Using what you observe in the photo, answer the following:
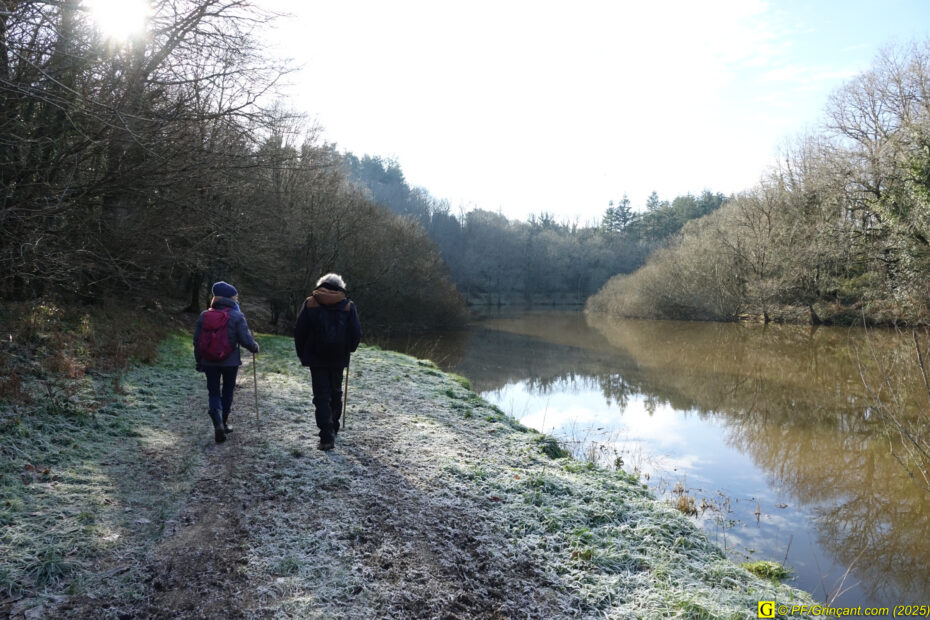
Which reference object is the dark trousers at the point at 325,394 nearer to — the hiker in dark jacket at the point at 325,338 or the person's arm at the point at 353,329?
the hiker in dark jacket at the point at 325,338

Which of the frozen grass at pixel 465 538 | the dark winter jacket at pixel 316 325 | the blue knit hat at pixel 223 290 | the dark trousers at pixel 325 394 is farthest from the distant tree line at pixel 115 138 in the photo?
the frozen grass at pixel 465 538

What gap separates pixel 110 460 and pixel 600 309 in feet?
171

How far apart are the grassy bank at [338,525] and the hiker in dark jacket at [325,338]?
1.79ft

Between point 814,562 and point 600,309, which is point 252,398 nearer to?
point 814,562

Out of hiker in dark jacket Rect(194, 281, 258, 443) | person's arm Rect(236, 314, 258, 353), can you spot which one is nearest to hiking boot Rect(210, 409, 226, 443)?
hiker in dark jacket Rect(194, 281, 258, 443)

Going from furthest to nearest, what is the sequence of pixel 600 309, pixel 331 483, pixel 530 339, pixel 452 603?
pixel 600 309, pixel 530 339, pixel 331 483, pixel 452 603

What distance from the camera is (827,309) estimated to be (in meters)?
33.9

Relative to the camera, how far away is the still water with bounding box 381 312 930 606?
249 inches

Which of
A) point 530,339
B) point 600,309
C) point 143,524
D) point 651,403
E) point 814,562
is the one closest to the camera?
point 143,524

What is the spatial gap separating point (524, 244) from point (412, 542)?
74.3 meters

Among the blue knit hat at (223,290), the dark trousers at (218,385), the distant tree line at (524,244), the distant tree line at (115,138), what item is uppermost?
the distant tree line at (524,244)

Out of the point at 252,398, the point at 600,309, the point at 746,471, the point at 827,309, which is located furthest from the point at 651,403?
the point at 600,309

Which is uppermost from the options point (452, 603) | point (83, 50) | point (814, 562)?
point (83, 50)

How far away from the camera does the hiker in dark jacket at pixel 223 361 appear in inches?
243
